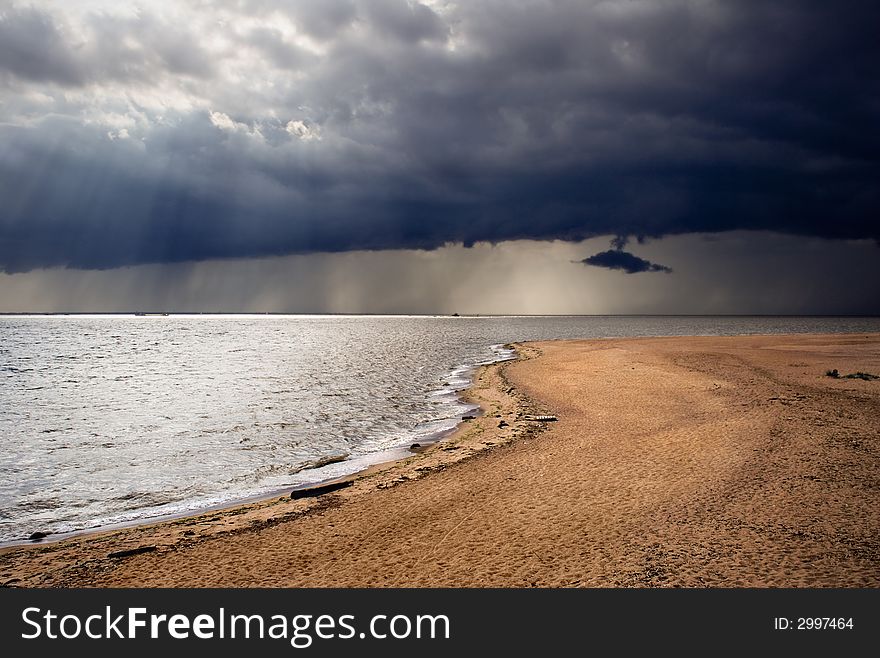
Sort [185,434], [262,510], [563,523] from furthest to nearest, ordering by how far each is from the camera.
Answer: [185,434] → [262,510] → [563,523]

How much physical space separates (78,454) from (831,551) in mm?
22450

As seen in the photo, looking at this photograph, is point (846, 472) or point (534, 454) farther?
point (534, 454)

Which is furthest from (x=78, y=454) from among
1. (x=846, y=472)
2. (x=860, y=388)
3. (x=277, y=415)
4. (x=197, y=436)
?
(x=860, y=388)

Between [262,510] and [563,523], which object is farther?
[262,510]

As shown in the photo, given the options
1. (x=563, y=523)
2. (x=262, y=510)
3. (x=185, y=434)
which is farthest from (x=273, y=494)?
(x=185, y=434)

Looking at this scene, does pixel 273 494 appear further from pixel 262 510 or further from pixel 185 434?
pixel 185 434

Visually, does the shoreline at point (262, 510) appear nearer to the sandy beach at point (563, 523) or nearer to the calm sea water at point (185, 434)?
the sandy beach at point (563, 523)

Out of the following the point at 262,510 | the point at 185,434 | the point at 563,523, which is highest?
the point at 563,523

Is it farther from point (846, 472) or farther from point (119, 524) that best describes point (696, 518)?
point (119, 524)

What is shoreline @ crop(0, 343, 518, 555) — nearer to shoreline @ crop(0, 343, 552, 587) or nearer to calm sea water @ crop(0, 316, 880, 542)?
shoreline @ crop(0, 343, 552, 587)

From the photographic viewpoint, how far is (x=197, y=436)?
2158 centimetres

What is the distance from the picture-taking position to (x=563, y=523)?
9.90m

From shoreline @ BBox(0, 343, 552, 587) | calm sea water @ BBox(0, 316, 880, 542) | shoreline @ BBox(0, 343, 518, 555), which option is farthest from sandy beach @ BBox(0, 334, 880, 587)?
calm sea water @ BBox(0, 316, 880, 542)
